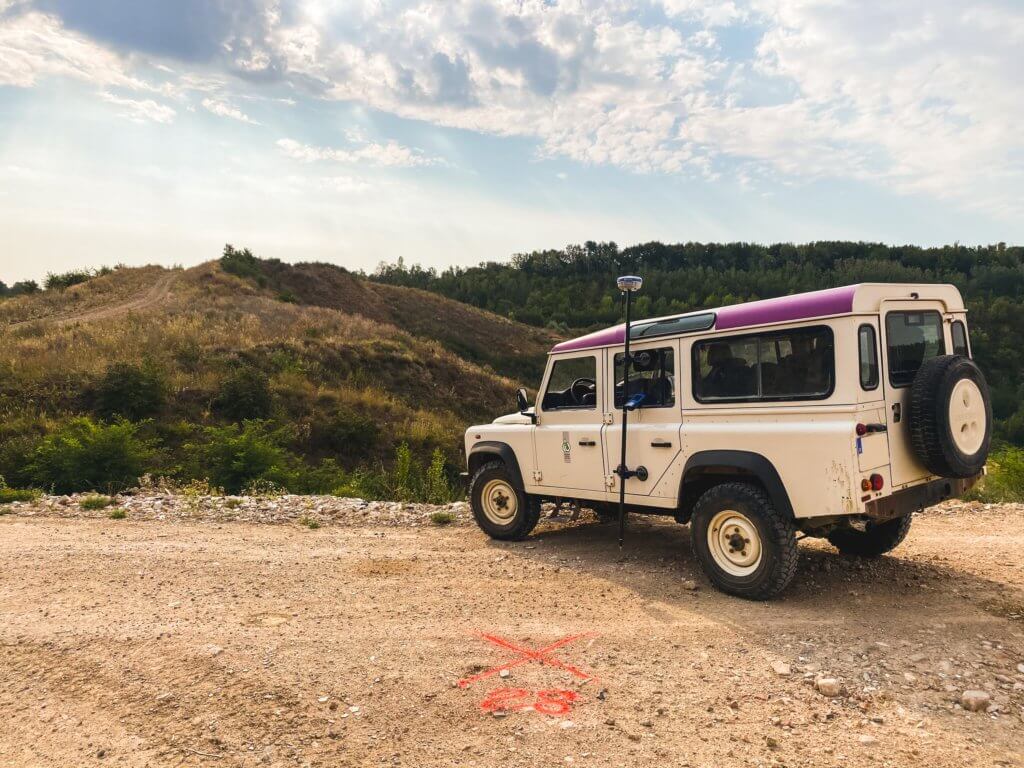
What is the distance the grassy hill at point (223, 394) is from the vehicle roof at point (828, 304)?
6.97 metres

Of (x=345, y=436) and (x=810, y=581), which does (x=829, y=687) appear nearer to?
(x=810, y=581)

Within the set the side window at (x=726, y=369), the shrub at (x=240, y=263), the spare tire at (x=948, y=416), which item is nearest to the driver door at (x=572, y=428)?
the side window at (x=726, y=369)

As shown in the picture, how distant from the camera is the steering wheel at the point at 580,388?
732 centimetres

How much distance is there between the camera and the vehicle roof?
527cm

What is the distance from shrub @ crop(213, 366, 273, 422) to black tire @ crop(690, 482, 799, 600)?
16.5 m

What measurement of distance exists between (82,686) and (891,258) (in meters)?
118

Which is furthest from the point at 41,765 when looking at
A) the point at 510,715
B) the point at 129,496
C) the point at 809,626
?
the point at 129,496

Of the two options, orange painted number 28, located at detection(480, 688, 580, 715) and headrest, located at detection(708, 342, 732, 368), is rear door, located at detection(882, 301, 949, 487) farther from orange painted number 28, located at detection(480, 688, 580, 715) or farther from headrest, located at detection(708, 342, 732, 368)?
orange painted number 28, located at detection(480, 688, 580, 715)

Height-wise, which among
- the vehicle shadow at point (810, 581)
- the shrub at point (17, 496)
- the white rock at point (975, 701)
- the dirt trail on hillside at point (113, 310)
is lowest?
→ the white rock at point (975, 701)

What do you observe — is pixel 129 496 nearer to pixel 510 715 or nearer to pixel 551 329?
pixel 510 715

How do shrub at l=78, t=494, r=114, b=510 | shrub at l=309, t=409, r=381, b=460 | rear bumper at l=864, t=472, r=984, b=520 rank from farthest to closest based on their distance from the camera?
1. shrub at l=309, t=409, r=381, b=460
2. shrub at l=78, t=494, r=114, b=510
3. rear bumper at l=864, t=472, r=984, b=520

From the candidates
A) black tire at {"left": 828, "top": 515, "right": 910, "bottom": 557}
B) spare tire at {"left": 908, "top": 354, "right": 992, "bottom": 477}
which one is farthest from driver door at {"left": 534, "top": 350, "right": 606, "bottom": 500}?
spare tire at {"left": 908, "top": 354, "right": 992, "bottom": 477}

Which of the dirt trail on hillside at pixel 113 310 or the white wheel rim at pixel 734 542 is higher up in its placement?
the dirt trail on hillside at pixel 113 310

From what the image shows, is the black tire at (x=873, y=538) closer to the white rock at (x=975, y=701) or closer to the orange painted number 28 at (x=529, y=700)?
the white rock at (x=975, y=701)
